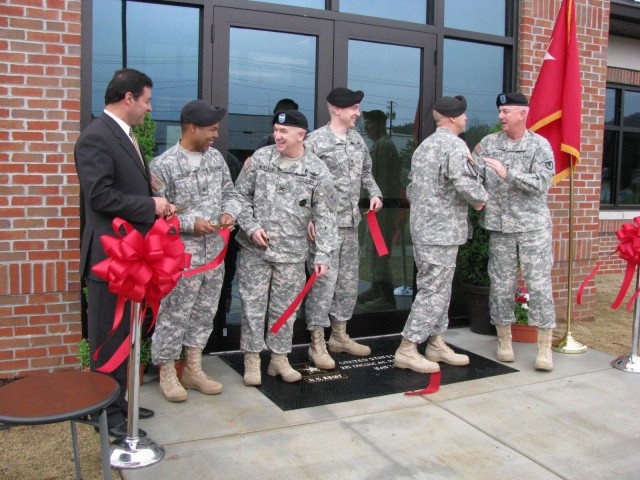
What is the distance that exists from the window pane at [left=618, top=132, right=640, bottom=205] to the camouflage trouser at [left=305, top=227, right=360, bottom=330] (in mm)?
6167

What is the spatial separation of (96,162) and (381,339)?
3.02 metres

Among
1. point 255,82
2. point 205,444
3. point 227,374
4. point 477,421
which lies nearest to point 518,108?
point 255,82

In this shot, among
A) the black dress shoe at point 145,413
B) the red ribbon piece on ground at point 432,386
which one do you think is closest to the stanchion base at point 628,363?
the red ribbon piece on ground at point 432,386

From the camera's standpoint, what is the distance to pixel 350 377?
14.2 ft

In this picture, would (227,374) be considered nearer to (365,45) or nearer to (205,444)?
(205,444)

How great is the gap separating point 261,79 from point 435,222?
5.55 feet

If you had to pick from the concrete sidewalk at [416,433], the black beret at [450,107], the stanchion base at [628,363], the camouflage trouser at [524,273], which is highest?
the black beret at [450,107]

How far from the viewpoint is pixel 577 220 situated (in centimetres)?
605

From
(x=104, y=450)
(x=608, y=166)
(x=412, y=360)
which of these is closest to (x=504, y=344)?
(x=412, y=360)

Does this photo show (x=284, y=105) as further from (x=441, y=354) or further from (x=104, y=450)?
(x=104, y=450)

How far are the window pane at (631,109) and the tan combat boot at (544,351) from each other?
5.79 m

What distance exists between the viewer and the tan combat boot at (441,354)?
4.63 meters

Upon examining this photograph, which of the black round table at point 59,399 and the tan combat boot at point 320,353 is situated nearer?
the black round table at point 59,399

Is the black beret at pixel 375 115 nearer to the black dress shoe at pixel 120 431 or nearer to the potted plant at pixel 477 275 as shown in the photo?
the potted plant at pixel 477 275
